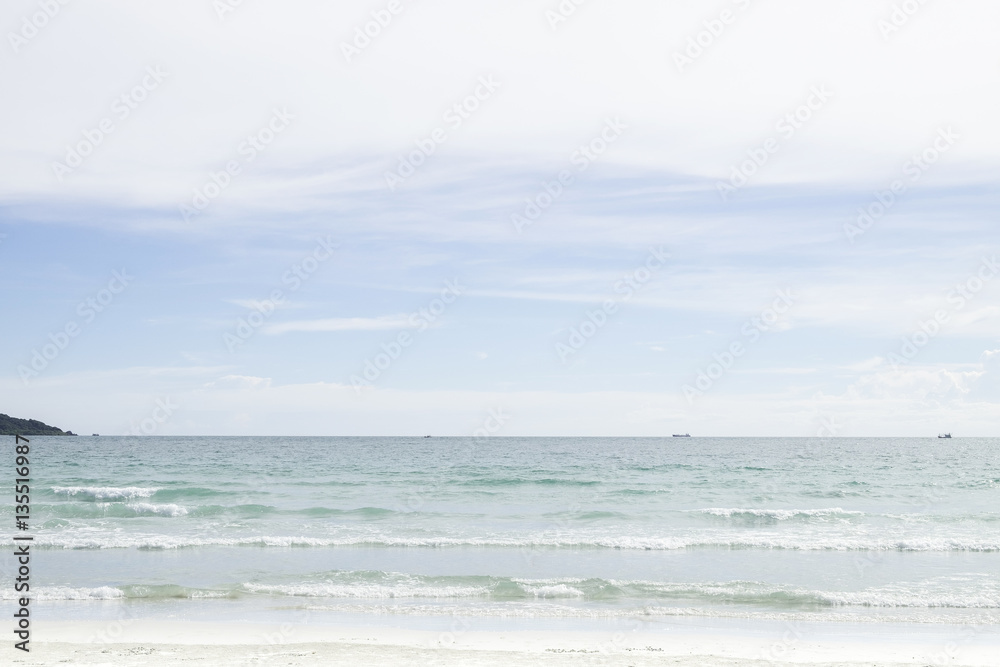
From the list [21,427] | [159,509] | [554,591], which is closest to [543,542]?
[554,591]

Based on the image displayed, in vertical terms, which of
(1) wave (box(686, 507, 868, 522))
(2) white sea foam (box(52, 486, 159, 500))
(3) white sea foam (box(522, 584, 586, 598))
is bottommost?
(3) white sea foam (box(522, 584, 586, 598))

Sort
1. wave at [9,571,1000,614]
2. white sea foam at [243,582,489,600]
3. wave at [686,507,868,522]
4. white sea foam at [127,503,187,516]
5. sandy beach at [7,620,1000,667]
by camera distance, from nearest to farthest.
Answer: sandy beach at [7,620,1000,667], wave at [9,571,1000,614], white sea foam at [243,582,489,600], white sea foam at [127,503,187,516], wave at [686,507,868,522]

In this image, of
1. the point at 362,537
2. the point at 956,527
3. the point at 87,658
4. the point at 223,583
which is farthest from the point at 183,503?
the point at 956,527

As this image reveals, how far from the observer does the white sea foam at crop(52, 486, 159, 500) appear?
3007 centimetres

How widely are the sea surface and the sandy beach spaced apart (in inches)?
37.5

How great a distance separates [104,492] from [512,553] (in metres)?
20.2

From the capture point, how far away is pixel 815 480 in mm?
40812

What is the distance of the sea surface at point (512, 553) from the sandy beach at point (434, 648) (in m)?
0.95

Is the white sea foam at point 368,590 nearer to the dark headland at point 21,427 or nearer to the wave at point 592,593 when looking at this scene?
the wave at point 592,593

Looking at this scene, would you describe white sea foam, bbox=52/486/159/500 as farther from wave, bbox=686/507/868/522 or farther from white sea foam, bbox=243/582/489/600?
wave, bbox=686/507/868/522

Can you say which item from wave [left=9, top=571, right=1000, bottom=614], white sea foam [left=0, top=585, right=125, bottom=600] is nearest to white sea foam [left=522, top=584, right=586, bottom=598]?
wave [left=9, top=571, right=1000, bottom=614]

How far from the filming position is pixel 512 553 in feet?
61.5

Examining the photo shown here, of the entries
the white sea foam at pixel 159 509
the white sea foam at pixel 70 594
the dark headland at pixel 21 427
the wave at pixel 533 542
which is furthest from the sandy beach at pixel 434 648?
the dark headland at pixel 21 427

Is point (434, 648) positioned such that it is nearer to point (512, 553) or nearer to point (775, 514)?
point (512, 553)
